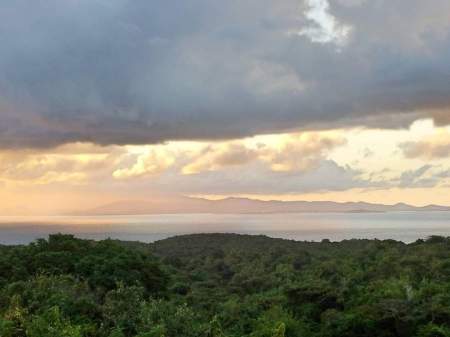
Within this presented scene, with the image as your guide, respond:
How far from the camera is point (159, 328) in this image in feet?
63.9

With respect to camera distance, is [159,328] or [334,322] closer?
[159,328]

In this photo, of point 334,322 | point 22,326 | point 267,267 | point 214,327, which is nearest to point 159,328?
point 214,327

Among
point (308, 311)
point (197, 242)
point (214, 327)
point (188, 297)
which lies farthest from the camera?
point (197, 242)

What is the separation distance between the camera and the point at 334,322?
28.4 metres

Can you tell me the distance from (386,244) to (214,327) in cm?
5144

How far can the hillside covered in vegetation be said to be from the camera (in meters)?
21.8

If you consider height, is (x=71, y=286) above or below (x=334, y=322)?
above

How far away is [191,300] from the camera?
39.0m

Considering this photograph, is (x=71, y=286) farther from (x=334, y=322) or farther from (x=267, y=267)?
(x=267, y=267)

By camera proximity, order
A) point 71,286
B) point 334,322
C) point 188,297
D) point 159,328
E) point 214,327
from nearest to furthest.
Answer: point 159,328 → point 214,327 → point 71,286 → point 334,322 → point 188,297

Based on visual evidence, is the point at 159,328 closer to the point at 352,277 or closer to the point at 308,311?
the point at 308,311

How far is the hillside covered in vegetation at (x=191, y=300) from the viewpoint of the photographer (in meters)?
21.8

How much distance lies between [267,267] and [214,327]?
43070 mm

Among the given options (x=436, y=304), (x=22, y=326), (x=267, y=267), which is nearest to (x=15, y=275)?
(x=22, y=326)
